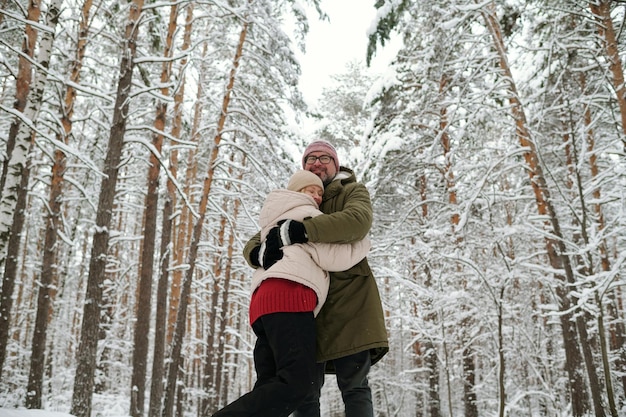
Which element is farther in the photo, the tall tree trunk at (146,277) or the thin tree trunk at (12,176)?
the tall tree trunk at (146,277)

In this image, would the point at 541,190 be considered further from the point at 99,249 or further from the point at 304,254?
the point at 99,249

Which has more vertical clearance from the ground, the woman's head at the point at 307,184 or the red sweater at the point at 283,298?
the woman's head at the point at 307,184

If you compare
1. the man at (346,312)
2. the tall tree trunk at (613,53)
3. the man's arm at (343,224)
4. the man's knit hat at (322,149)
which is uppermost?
the tall tree trunk at (613,53)

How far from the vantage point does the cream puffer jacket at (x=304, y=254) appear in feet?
6.84

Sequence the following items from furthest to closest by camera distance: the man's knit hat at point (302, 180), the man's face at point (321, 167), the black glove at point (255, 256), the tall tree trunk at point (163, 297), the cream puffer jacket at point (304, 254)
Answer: the tall tree trunk at point (163, 297) < the man's face at point (321, 167) < the man's knit hat at point (302, 180) < the black glove at point (255, 256) < the cream puffer jacket at point (304, 254)

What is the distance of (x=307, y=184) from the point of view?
8.11 feet

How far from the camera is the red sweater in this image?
6.65 ft

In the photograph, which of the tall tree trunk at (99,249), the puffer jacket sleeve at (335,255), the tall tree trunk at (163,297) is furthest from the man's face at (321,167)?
the tall tree trunk at (163,297)

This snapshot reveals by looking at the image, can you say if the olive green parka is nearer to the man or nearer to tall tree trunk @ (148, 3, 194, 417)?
the man

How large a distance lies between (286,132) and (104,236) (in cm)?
769

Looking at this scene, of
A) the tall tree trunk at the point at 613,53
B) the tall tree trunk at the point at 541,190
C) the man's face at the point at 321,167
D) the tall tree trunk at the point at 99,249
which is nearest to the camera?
the man's face at the point at 321,167

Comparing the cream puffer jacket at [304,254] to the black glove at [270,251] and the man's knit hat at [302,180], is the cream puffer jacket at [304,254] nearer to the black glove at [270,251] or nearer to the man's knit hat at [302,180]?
the black glove at [270,251]

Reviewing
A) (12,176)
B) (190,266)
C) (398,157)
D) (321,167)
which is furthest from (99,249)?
(398,157)

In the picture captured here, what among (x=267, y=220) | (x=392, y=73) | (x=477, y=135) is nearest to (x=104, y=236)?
(x=267, y=220)
